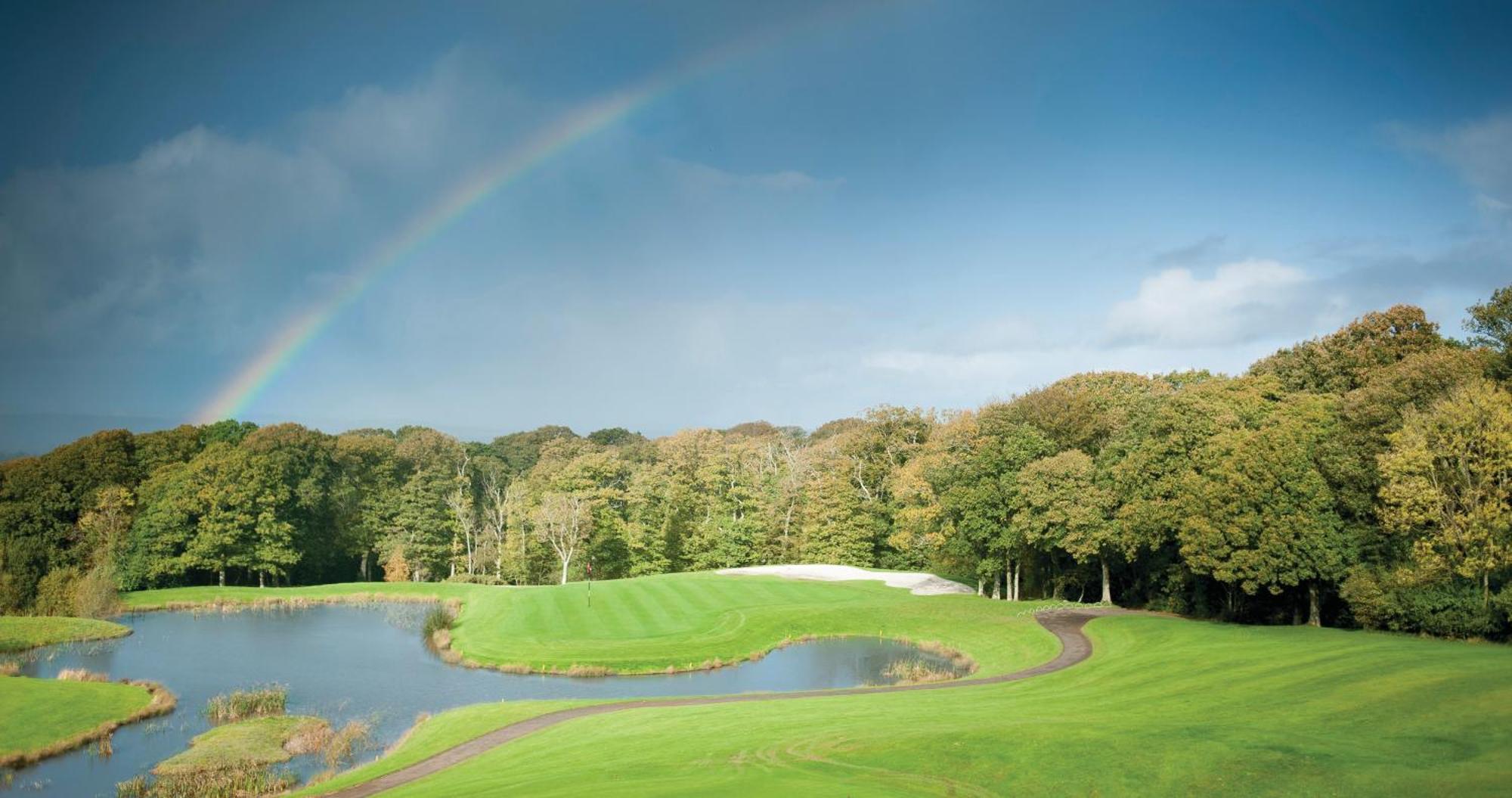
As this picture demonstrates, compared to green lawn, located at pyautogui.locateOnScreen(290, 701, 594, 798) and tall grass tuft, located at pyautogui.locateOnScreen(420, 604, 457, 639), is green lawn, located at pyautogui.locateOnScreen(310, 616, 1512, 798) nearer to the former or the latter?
green lawn, located at pyautogui.locateOnScreen(290, 701, 594, 798)

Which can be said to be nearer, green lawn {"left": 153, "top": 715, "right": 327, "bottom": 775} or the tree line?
green lawn {"left": 153, "top": 715, "right": 327, "bottom": 775}

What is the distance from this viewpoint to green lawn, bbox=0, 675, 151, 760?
26.7 m

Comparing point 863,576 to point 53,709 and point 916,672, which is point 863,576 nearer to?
point 916,672

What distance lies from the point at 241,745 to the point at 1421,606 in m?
41.0

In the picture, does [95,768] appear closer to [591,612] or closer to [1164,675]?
[591,612]

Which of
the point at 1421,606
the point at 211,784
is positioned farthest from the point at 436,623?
the point at 1421,606

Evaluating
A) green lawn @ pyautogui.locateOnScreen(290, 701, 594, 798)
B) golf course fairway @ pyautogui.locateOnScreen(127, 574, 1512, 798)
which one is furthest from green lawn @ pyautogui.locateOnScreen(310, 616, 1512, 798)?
green lawn @ pyautogui.locateOnScreen(290, 701, 594, 798)

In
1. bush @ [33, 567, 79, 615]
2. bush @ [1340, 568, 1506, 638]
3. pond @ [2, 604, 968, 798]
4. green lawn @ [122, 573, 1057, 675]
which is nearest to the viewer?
pond @ [2, 604, 968, 798]

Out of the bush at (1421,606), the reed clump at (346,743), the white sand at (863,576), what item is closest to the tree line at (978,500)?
the bush at (1421,606)

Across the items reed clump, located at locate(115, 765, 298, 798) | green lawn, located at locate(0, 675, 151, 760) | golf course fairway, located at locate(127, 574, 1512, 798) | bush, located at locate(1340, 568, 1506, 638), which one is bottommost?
reed clump, located at locate(115, 765, 298, 798)

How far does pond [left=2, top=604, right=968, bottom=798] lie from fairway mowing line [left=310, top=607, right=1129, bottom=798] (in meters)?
4.28

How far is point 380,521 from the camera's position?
78.9 meters

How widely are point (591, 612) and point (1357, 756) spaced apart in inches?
1577

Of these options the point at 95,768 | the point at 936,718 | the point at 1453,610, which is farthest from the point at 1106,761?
the point at 95,768
